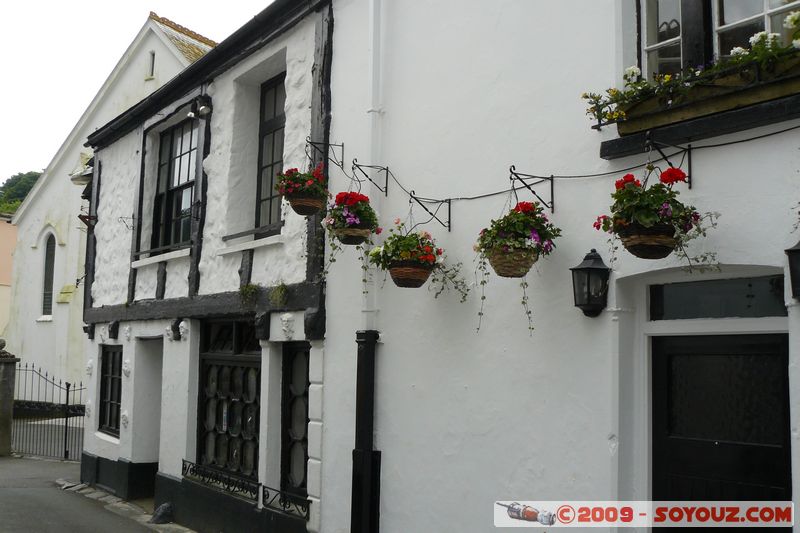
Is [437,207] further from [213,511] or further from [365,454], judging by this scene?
[213,511]

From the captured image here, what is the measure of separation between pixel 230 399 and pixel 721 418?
6165 millimetres

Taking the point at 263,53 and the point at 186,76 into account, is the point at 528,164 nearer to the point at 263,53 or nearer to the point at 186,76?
the point at 263,53

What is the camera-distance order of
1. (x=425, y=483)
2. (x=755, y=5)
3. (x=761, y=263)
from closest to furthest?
(x=761, y=263)
(x=755, y=5)
(x=425, y=483)

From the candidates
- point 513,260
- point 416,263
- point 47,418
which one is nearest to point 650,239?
point 513,260

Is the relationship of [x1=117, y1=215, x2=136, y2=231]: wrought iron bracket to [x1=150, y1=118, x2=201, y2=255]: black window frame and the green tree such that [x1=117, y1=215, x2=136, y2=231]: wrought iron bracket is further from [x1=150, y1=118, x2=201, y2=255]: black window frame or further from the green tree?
the green tree

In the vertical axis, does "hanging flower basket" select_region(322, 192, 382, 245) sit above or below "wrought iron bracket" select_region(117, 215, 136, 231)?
below

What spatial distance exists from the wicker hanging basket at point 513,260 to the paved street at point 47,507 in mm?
6629

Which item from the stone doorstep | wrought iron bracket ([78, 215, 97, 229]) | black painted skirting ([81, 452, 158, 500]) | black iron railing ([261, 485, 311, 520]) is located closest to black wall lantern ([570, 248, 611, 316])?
black iron railing ([261, 485, 311, 520])

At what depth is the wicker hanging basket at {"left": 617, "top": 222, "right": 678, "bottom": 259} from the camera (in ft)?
14.2

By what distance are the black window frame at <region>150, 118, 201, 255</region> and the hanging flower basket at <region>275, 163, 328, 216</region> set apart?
4.02 metres

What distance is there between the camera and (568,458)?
5.18 m

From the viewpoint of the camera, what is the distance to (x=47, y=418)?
854 inches

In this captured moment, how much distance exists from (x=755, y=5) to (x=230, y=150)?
20.7 feet

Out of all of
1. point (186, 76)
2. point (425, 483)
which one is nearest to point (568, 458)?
point (425, 483)
